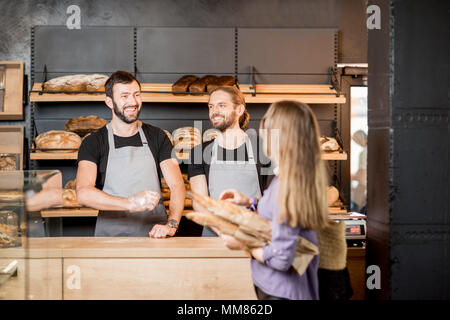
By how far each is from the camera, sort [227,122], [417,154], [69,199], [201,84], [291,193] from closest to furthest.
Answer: [291,193], [417,154], [227,122], [69,199], [201,84]

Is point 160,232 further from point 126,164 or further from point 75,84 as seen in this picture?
point 75,84

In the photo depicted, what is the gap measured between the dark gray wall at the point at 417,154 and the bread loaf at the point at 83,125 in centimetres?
224

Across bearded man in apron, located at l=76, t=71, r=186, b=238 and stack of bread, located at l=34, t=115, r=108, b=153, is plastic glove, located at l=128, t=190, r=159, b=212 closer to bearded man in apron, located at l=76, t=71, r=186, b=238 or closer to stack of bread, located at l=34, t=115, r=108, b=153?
bearded man in apron, located at l=76, t=71, r=186, b=238

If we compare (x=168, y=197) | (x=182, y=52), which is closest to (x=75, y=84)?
(x=182, y=52)

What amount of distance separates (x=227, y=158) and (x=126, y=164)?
1.75 ft

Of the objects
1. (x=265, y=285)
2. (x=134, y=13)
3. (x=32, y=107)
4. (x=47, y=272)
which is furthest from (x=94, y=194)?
(x=134, y=13)

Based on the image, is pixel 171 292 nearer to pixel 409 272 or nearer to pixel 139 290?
pixel 139 290

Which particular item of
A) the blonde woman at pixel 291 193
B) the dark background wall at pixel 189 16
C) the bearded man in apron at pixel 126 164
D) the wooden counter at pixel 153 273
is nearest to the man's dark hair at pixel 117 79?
the bearded man in apron at pixel 126 164

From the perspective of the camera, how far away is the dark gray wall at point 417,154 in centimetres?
187

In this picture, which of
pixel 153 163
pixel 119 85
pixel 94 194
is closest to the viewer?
pixel 94 194

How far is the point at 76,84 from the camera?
134 inches

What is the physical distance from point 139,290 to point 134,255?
14cm

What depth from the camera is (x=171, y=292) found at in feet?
6.24

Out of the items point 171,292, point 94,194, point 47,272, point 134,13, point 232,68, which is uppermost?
point 134,13
